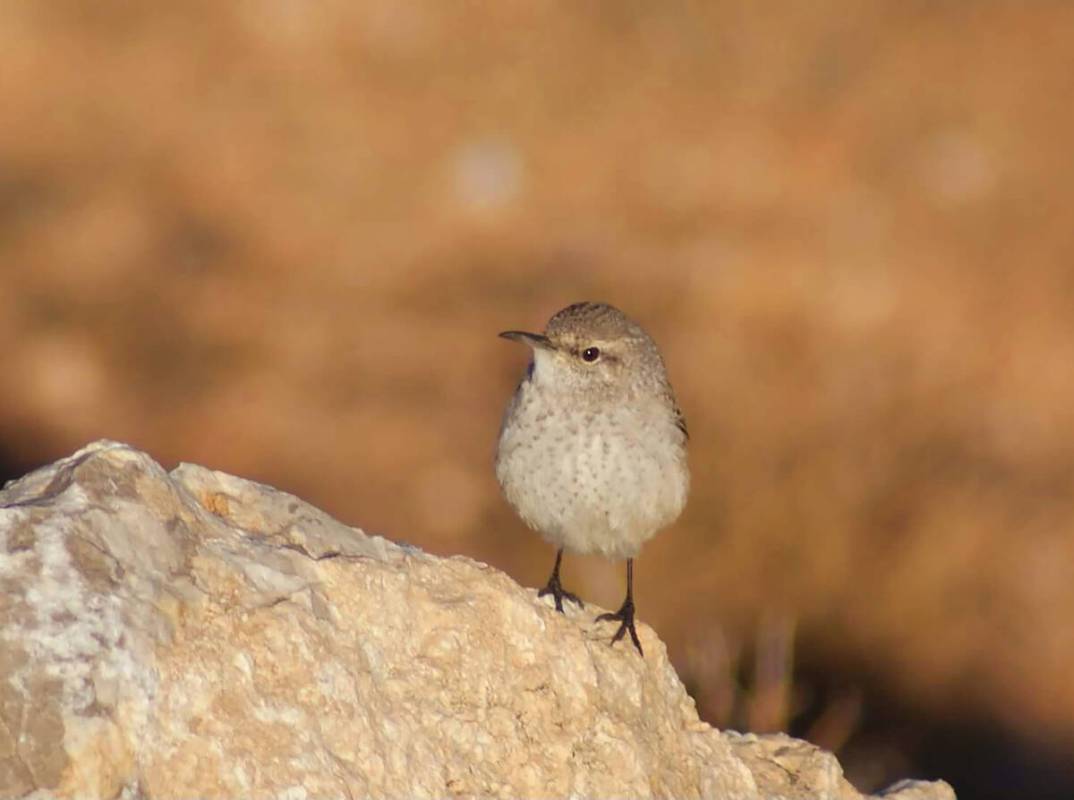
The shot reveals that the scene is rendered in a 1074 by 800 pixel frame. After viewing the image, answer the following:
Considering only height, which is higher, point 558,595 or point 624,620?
point 558,595

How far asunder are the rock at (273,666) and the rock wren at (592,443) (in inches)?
42.9

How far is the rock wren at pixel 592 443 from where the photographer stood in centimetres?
591

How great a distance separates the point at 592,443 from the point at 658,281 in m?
6.39

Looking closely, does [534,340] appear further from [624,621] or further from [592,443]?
[624,621]

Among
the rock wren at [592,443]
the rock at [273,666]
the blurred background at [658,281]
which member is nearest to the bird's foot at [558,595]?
the rock wren at [592,443]

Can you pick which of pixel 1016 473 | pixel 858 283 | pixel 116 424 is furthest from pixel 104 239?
pixel 1016 473

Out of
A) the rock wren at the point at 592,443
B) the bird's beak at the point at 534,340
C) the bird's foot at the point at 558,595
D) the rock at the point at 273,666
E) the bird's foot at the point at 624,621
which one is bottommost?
the rock at the point at 273,666

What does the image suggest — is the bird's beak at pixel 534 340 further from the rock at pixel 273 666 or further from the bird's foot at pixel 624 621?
the rock at pixel 273 666

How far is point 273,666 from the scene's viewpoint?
371 cm

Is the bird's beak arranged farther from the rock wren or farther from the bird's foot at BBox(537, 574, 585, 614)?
the bird's foot at BBox(537, 574, 585, 614)

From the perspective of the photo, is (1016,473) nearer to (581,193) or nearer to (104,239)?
(581,193)

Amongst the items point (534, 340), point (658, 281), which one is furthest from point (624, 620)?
point (658, 281)

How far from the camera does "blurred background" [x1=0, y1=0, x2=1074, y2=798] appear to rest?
10805 mm

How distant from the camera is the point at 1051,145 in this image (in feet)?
42.3
